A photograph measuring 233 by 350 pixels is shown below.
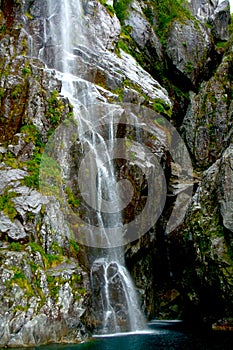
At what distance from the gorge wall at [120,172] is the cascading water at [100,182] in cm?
50

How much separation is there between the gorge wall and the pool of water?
1079mm

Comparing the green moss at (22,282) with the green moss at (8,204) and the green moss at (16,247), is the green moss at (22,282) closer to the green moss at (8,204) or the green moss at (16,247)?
the green moss at (16,247)

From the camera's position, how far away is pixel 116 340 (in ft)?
61.9

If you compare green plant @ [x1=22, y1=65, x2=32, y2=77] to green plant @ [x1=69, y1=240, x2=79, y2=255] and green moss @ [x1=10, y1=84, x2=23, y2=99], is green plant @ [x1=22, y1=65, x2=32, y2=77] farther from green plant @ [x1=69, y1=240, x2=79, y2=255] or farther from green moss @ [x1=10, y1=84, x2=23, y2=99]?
green plant @ [x1=69, y1=240, x2=79, y2=255]

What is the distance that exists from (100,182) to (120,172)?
6.16ft

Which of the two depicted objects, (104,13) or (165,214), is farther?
(104,13)

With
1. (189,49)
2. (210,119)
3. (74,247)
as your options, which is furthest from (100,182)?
(189,49)

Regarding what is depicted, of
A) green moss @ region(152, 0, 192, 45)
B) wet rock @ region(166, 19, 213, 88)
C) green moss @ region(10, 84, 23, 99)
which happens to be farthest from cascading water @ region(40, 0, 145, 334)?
green moss @ region(152, 0, 192, 45)

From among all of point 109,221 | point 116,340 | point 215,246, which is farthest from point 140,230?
point 116,340

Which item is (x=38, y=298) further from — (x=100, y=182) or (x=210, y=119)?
(x=210, y=119)

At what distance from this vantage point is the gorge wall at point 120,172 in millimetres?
17938

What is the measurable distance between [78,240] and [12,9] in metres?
18.2

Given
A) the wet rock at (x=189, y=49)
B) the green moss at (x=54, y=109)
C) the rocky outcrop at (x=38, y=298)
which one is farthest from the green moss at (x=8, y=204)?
the wet rock at (x=189, y=49)

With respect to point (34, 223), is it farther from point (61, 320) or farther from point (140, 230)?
point (140, 230)
